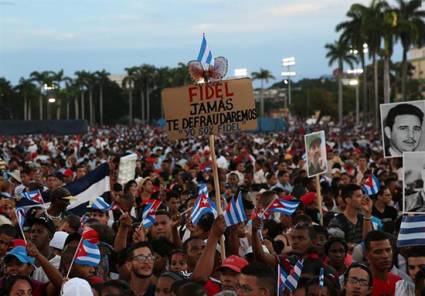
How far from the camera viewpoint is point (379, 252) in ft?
24.8

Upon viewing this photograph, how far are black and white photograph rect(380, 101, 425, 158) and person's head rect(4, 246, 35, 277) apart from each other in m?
5.23

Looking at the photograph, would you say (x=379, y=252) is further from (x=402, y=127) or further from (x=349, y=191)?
(x=402, y=127)

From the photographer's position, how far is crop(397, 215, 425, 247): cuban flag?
7.42 m

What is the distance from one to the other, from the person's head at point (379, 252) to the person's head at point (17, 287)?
2.73m

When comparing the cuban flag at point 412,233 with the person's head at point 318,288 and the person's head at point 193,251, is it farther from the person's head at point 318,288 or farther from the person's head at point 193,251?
the person's head at point 193,251

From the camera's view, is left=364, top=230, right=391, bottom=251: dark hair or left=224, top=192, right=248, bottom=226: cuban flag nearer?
left=224, top=192, right=248, bottom=226: cuban flag

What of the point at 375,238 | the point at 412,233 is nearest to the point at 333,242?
the point at 375,238

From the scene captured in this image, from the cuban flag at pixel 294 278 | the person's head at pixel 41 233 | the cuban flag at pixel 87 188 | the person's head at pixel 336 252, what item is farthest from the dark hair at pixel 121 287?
the cuban flag at pixel 87 188

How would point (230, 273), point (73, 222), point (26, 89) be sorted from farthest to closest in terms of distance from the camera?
point (26, 89) < point (73, 222) < point (230, 273)

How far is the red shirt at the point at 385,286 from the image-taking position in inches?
285

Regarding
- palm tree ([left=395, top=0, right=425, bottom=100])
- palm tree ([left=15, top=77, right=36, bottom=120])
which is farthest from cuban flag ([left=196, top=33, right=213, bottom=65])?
palm tree ([left=15, top=77, right=36, bottom=120])

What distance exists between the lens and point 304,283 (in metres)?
7.04

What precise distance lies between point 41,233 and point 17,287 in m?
2.07

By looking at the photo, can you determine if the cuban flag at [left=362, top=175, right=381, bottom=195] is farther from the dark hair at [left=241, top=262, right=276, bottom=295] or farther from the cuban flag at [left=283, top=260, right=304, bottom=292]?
the dark hair at [left=241, top=262, right=276, bottom=295]
